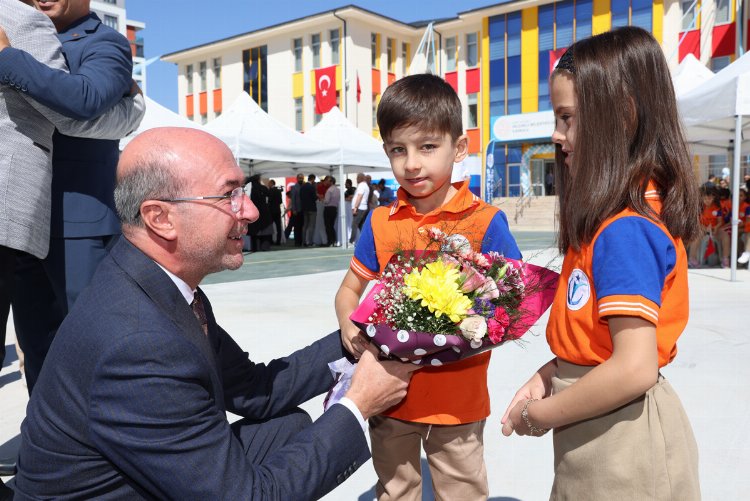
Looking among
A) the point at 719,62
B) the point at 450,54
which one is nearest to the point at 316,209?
the point at 719,62

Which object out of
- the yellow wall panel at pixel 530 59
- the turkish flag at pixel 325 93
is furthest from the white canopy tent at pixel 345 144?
the yellow wall panel at pixel 530 59

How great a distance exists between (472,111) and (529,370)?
105 feet

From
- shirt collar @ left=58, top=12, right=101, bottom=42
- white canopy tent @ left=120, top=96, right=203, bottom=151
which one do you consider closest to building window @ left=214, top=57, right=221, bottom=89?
white canopy tent @ left=120, top=96, right=203, bottom=151

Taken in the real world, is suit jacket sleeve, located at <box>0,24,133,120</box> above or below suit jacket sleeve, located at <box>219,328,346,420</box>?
above

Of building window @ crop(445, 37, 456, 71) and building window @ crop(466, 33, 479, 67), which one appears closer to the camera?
building window @ crop(466, 33, 479, 67)

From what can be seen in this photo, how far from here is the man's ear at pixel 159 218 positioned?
1454 millimetres

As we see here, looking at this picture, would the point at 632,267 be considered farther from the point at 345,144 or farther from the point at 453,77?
the point at 453,77

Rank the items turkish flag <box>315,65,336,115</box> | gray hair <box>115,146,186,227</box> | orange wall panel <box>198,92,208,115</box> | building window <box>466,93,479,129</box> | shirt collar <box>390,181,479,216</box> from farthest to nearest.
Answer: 1. orange wall panel <box>198,92,208,115</box>
2. building window <box>466,93,479,129</box>
3. turkish flag <box>315,65,336,115</box>
4. shirt collar <box>390,181,479,216</box>
5. gray hair <box>115,146,186,227</box>

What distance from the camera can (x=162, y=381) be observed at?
50.6 inches

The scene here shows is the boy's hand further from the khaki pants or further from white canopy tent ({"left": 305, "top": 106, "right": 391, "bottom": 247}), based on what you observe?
white canopy tent ({"left": 305, "top": 106, "right": 391, "bottom": 247})

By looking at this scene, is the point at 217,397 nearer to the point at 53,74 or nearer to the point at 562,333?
the point at 562,333

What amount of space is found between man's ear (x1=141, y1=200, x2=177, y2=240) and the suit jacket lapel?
0.22 feet

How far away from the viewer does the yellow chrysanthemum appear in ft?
4.74

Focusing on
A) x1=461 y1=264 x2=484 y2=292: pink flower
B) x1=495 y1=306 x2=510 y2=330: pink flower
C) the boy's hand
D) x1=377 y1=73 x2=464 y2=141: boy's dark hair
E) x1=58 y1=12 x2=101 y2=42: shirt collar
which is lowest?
the boy's hand
